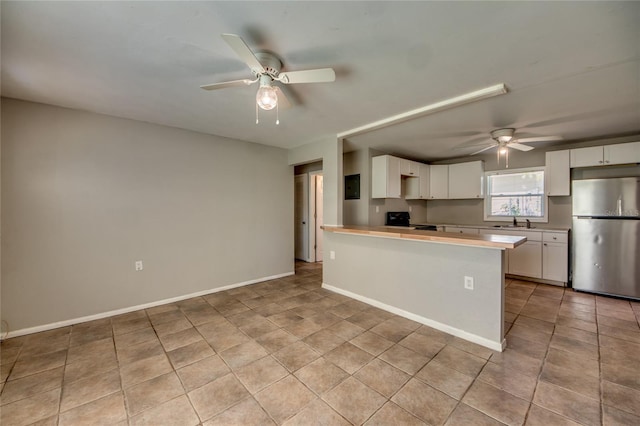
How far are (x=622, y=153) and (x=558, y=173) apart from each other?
69 centimetres

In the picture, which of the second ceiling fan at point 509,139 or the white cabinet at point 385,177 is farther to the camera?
the white cabinet at point 385,177

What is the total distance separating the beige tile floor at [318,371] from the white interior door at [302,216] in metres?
2.87

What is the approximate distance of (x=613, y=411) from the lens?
160 centimetres

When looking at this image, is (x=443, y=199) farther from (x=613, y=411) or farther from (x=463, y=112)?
(x=613, y=411)

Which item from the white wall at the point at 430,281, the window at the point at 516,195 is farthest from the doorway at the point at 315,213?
the window at the point at 516,195

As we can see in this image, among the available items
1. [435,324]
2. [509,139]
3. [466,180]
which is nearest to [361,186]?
[509,139]

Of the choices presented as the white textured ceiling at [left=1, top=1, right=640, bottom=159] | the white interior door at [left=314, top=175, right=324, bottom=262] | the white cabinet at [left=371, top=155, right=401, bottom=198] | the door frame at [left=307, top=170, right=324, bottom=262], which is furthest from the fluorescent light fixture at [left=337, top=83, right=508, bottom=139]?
the white interior door at [left=314, top=175, right=324, bottom=262]

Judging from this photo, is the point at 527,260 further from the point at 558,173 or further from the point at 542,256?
the point at 558,173

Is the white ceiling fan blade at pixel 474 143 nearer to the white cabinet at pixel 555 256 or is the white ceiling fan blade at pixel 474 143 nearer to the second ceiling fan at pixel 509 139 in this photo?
the second ceiling fan at pixel 509 139

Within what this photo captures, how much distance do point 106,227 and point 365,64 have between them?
3.29 meters

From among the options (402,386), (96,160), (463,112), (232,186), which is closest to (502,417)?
(402,386)

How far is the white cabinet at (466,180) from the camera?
16.0 feet

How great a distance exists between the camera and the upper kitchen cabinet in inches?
138

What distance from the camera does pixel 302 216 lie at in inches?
232
